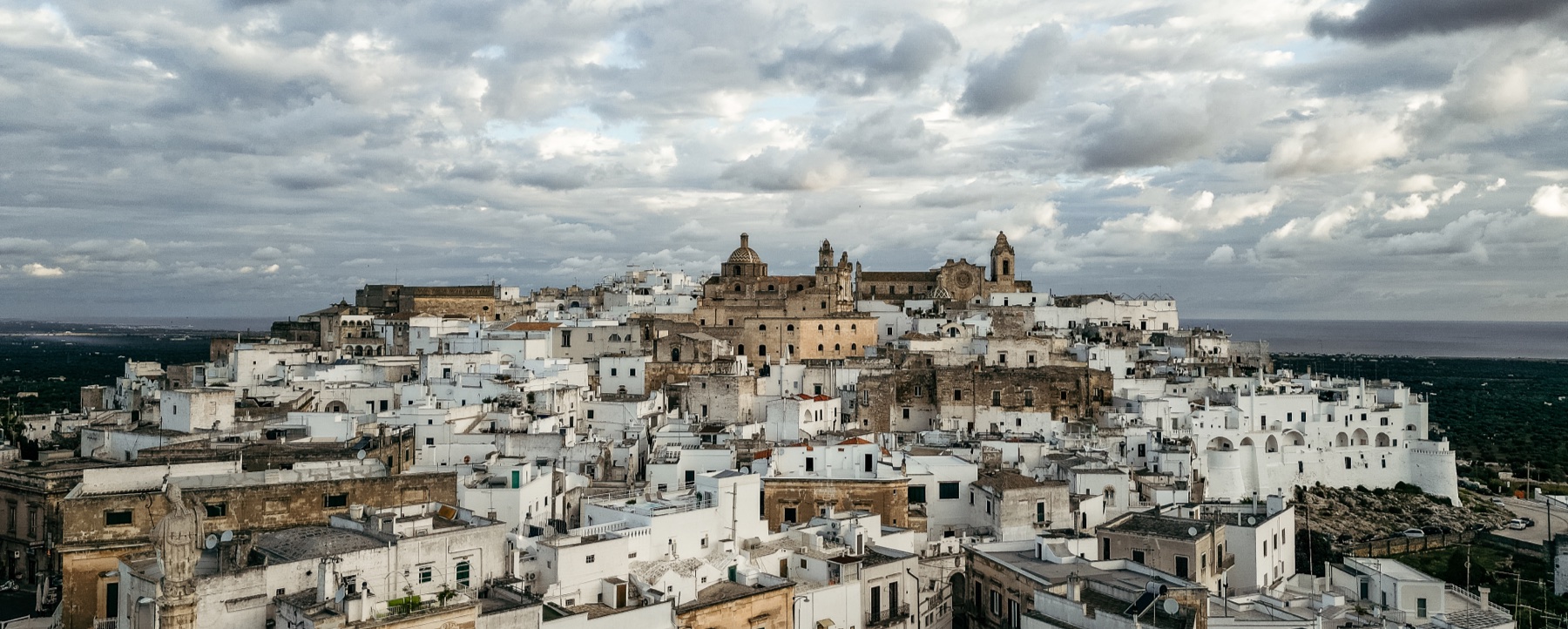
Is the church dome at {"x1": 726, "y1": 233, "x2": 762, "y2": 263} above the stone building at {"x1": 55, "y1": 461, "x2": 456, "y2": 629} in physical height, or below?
→ above

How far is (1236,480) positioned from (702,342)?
66.2 ft

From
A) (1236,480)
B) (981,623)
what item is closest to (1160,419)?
(1236,480)

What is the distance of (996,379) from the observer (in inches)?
1528

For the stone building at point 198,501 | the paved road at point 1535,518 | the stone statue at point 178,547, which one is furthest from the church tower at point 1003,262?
the stone statue at point 178,547

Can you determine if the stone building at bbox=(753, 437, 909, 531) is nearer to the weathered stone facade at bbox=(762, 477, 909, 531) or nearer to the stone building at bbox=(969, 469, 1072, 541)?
the weathered stone facade at bbox=(762, 477, 909, 531)

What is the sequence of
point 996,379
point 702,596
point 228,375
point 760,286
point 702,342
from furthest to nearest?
point 760,286, point 702,342, point 228,375, point 996,379, point 702,596

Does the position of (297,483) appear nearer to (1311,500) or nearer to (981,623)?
(981,623)

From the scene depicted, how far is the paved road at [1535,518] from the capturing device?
42.7m

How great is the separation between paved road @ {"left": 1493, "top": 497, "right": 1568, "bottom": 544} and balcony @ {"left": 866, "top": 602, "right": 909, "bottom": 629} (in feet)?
103

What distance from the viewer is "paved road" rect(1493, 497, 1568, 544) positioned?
42656mm

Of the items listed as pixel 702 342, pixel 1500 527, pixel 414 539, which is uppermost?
pixel 702 342

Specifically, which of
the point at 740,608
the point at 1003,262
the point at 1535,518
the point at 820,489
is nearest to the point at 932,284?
the point at 1003,262

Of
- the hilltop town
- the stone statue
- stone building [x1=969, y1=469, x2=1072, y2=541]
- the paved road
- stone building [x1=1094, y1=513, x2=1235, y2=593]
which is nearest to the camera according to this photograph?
the stone statue

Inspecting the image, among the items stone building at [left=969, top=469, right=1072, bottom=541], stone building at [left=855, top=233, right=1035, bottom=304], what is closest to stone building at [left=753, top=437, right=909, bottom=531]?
stone building at [left=969, top=469, right=1072, bottom=541]
